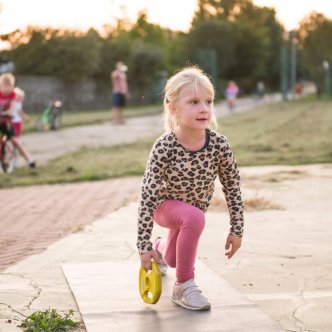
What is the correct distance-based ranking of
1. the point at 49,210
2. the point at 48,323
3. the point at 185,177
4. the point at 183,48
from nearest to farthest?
the point at 48,323, the point at 185,177, the point at 49,210, the point at 183,48

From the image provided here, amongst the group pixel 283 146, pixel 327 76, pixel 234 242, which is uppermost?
pixel 234 242

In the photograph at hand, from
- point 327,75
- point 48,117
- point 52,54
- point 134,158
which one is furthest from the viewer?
point 327,75

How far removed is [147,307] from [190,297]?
26 cm

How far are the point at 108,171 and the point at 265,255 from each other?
19.9ft

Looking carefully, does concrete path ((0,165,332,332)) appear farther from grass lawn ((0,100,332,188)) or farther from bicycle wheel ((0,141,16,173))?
bicycle wheel ((0,141,16,173))

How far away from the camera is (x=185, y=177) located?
14.3 ft

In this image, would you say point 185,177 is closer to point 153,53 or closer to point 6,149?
point 6,149

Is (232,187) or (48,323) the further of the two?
(232,187)

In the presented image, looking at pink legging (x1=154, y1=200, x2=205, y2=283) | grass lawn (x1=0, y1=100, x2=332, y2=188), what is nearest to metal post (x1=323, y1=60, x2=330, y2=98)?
grass lawn (x1=0, y1=100, x2=332, y2=188)

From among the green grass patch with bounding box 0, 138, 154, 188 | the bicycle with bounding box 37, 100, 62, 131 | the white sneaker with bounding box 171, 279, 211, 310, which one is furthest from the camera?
the bicycle with bounding box 37, 100, 62, 131

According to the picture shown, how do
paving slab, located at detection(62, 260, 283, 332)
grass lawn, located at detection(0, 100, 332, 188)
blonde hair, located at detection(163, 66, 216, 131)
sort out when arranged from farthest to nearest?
grass lawn, located at detection(0, 100, 332, 188)
blonde hair, located at detection(163, 66, 216, 131)
paving slab, located at detection(62, 260, 283, 332)

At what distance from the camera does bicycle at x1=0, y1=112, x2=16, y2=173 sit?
12.0 m

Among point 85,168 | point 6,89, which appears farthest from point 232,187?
point 6,89

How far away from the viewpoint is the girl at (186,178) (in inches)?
168
